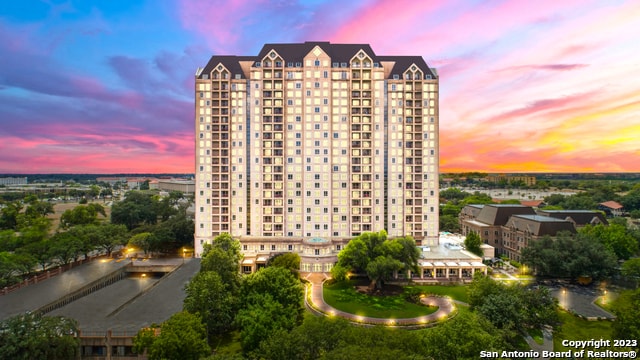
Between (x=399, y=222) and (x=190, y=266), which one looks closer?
(x=190, y=266)

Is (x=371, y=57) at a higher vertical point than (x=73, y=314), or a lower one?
higher

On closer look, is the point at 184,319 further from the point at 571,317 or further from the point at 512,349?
the point at 571,317

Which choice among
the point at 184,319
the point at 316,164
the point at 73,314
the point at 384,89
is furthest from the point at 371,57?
the point at 73,314

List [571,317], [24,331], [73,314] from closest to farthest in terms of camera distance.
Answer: [24,331] → [73,314] → [571,317]

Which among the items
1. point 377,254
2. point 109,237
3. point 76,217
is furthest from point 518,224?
point 76,217

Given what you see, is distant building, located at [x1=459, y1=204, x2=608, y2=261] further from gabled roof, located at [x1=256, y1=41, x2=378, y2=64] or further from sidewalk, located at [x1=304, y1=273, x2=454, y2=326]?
gabled roof, located at [x1=256, y1=41, x2=378, y2=64]

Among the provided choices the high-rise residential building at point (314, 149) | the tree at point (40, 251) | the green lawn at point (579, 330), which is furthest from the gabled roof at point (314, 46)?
the green lawn at point (579, 330)

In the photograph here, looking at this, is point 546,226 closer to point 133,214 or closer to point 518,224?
point 518,224
